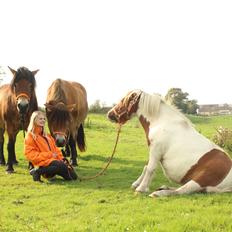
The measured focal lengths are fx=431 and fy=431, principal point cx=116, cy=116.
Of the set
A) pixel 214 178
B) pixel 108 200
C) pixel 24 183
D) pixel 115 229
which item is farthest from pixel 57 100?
pixel 115 229

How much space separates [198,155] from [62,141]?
3.42 meters

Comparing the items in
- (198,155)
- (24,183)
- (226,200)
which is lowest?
(24,183)

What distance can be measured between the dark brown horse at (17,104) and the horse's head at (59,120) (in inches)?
23.9

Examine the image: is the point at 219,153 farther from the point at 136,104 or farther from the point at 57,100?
the point at 57,100

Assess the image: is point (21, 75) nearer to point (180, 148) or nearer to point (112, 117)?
point (112, 117)

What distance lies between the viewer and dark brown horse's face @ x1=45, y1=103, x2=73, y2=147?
9859 millimetres

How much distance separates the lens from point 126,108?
27.9 feet

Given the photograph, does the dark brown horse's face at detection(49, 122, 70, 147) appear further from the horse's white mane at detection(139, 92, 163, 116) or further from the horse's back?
the horse's back

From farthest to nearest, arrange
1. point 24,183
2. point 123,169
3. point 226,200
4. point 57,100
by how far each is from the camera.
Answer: point 123,169, point 57,100, point 24,183, point 226,200

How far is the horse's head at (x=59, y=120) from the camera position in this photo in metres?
9.86

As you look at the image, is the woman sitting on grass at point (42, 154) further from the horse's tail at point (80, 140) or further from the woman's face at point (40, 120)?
the horse's tail at point (80, 140)

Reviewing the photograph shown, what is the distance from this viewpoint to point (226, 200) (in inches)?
276

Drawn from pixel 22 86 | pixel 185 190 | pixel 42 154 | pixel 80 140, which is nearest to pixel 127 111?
pixel 185 190

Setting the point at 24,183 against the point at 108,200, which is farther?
the point at 24,183
